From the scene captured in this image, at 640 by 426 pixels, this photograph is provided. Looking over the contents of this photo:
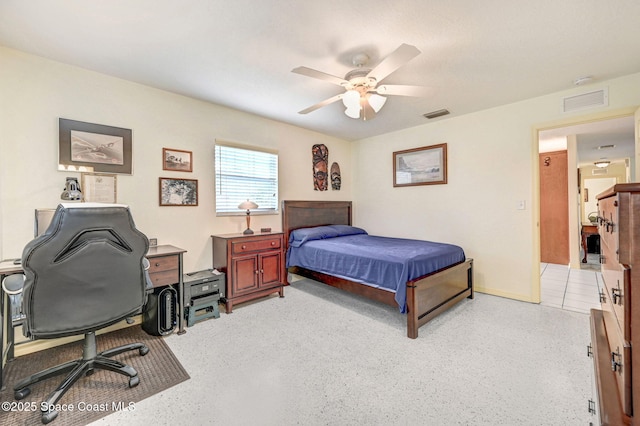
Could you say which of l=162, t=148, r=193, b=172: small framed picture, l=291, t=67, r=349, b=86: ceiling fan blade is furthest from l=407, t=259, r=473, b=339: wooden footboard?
l=162, t=148, r=193, b=172: small framed picture

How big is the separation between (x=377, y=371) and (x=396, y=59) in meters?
2.31

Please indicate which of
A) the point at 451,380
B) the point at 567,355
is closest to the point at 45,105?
the point at 451,380

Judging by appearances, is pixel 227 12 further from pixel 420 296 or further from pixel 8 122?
pixel 420 296

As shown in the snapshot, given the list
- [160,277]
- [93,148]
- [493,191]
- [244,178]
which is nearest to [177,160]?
[93,148]

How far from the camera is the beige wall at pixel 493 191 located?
3414mm

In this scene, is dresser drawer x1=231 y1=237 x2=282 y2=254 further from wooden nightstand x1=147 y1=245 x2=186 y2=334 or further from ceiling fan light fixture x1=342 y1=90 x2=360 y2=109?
ceiling fan light fixture x1=342 y1=90 x2=360 y2=109

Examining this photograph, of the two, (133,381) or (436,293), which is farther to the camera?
(436,293)

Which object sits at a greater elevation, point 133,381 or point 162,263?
point 162,263

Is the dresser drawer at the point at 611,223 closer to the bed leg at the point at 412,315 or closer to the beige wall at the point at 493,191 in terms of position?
the bed leg at the point at 412,315

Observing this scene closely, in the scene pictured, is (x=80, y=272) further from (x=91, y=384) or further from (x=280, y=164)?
(x=280, y=164)

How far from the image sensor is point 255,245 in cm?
346

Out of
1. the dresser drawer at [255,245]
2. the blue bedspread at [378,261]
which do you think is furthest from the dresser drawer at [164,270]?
the blue bedspread at [378,261]

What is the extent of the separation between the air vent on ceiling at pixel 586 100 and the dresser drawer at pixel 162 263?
4.63 meters

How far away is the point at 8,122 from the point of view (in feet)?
7.64
